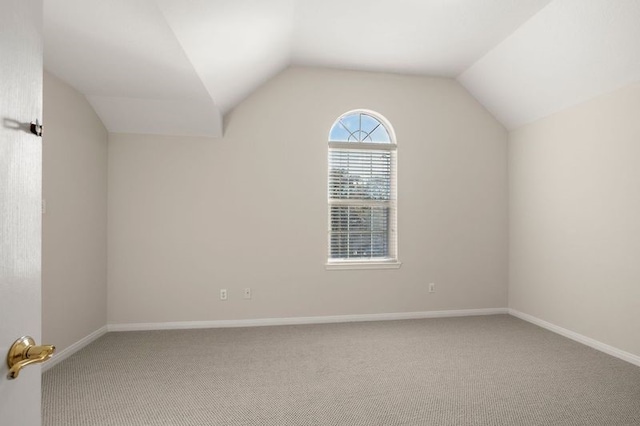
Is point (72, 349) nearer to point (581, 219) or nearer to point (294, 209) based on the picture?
point (294, 209)

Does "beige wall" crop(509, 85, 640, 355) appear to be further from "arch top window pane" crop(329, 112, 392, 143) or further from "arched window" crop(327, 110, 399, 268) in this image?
"arch top window pane" crop(329, 112, 392, 143)

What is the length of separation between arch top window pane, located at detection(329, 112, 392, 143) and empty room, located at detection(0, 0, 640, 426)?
3cm

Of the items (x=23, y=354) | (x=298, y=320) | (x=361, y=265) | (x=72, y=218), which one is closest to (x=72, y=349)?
(x=72, y=218)

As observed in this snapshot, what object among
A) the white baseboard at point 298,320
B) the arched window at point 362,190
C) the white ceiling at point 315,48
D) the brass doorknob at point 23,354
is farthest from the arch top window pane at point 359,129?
the brass doorknob at point 23,354

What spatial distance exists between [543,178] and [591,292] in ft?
4.20

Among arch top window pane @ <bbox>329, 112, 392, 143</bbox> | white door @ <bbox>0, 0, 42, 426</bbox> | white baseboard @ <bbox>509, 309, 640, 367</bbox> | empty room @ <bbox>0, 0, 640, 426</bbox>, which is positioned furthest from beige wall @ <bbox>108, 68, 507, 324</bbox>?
white door @ <bbox>0, 0, 42, 426</bbox>

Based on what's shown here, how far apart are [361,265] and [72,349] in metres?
2.92

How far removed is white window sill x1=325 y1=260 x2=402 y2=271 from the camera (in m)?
4.25

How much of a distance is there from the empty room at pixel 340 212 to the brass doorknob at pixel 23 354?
177 cm

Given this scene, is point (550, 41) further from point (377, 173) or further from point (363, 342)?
point (363, 342)

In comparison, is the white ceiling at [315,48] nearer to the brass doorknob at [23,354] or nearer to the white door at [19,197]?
the white door at [19,197]

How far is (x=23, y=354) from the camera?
639mm

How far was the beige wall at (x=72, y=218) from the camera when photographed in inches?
115

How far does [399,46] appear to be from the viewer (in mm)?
3732
